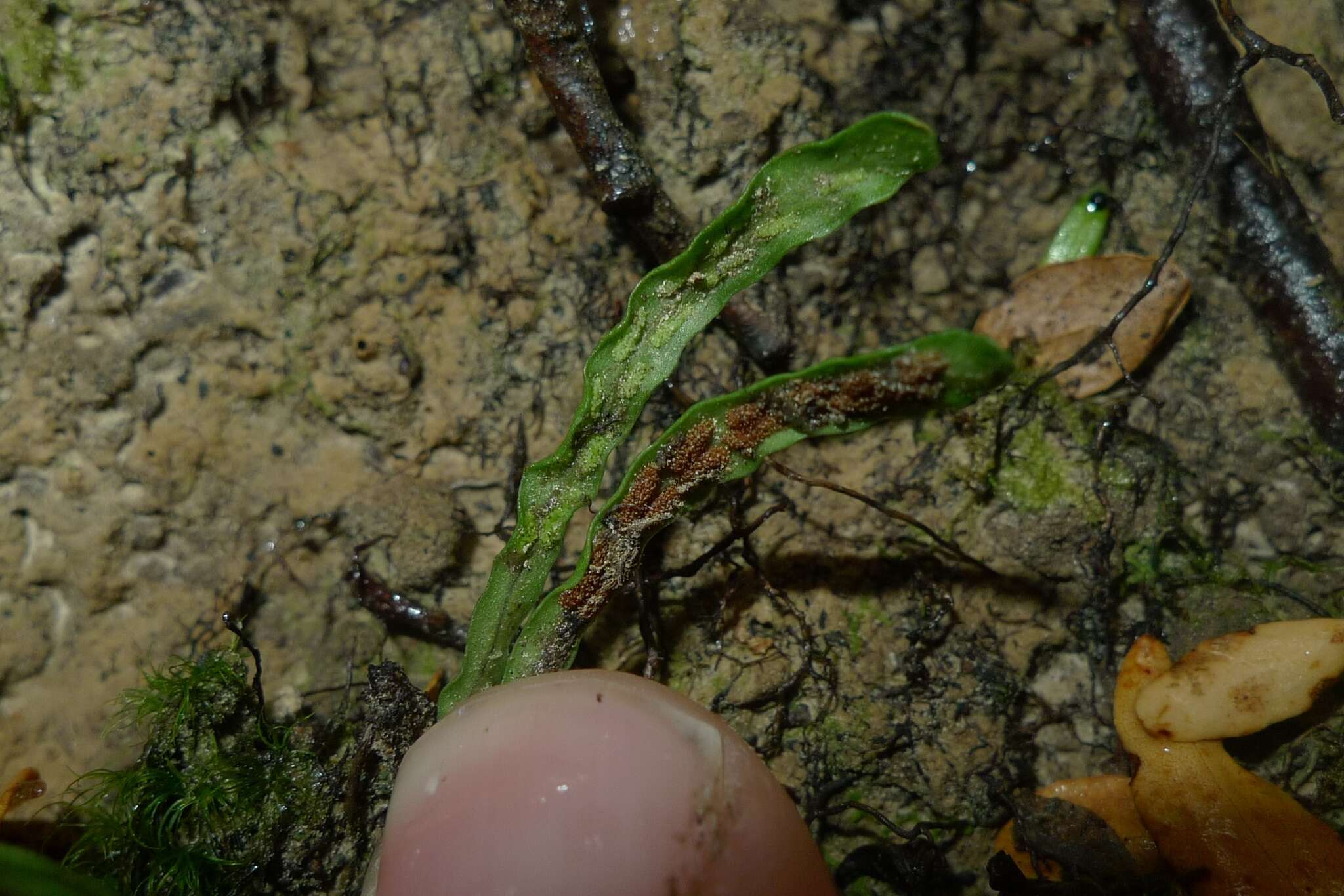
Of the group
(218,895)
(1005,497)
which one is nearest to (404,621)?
(218,895)

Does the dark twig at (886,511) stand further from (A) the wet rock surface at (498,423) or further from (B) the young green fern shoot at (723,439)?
(B) the young green fern shoot at (723,439)

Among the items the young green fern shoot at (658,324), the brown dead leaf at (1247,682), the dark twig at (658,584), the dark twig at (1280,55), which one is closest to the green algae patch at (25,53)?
the young green fern shoot at (658,324)

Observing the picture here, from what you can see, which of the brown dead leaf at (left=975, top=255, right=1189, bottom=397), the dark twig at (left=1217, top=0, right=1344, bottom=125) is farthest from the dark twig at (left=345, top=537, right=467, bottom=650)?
the dark twig at (left=1217, top=0, right=1344, bottom=125)

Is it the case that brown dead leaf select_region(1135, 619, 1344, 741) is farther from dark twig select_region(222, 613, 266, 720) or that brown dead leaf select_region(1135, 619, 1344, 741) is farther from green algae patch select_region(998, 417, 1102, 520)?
dark twig select_region(222, 613, 266, 720)

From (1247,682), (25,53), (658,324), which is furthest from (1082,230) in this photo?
(25,53)

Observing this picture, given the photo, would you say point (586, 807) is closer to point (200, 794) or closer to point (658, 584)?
point (658, 584)
